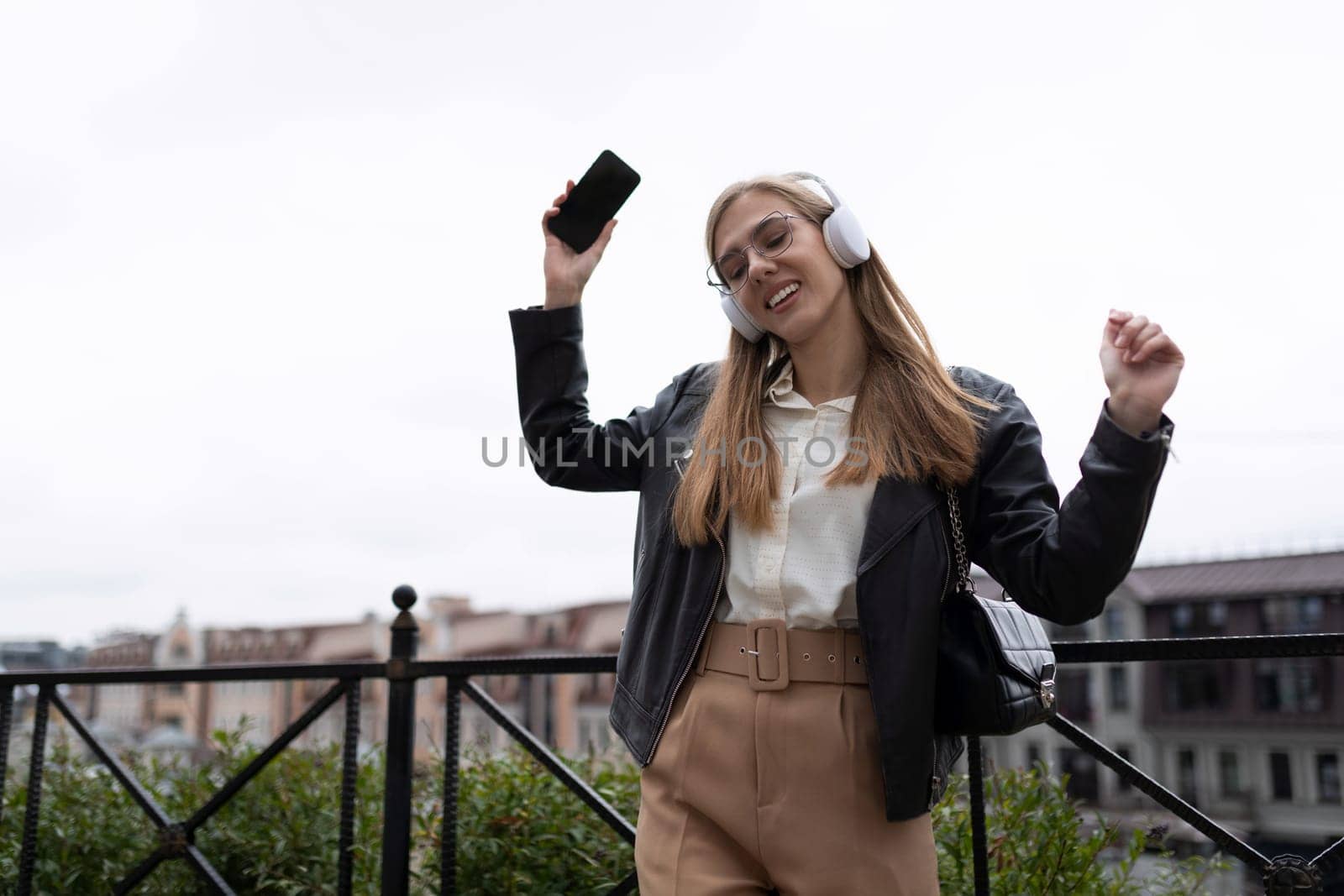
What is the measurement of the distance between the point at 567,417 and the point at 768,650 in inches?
25.1

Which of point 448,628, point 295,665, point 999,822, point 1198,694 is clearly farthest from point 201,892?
point 448,628

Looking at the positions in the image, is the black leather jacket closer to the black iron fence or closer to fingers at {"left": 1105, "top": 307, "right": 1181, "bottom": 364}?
fingers at {"left": 1105, "top": 307, "right": 1181, "bottom": 364}

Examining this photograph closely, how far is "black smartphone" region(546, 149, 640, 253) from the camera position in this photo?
2.04 metres

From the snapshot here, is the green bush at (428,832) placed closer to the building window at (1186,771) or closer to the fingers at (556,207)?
the fingers at (556,207)

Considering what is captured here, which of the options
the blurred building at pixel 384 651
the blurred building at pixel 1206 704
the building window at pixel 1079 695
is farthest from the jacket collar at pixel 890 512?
the building window at pixel 1079 695

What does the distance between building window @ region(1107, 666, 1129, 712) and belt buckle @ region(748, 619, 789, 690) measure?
67.4m

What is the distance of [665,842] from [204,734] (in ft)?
11.9

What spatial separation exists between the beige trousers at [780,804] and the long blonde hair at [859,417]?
276mm

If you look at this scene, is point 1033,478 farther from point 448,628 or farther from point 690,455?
point 448,628

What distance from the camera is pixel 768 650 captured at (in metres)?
1.53

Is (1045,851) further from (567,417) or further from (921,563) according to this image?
(567,417)

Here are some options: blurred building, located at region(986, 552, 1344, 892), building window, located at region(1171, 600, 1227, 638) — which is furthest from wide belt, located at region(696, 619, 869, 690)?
building window, located at region(1171, 600, 1227, 638)

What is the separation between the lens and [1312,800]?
58.2m

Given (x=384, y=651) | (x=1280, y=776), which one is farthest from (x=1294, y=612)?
(x=384, y=651)
